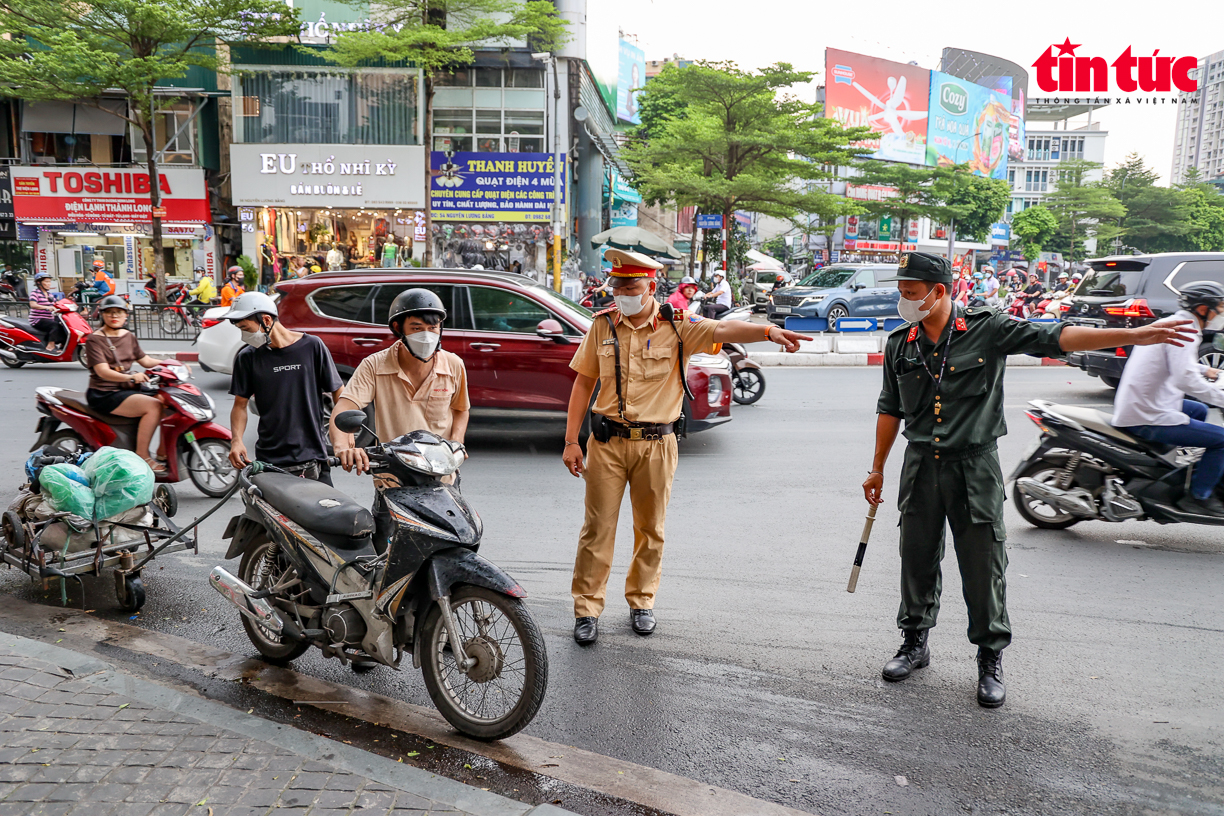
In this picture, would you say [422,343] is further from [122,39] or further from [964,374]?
[122,39]

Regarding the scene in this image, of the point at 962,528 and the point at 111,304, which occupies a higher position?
the point at 111,304

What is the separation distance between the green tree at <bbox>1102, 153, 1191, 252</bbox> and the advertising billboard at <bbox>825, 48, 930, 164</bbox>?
19.3 meters

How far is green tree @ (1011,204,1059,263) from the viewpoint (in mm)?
65500

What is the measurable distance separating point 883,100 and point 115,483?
195 feet

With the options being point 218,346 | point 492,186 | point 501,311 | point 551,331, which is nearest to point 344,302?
point 501,311

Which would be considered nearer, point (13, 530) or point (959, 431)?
point (959, 431)

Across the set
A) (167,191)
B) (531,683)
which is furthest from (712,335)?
(167,191)

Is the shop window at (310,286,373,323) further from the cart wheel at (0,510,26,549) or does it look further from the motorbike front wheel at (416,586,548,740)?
the motorbike front wheel at (416,586,548,740)

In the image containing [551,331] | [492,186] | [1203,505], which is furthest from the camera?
[492,186]

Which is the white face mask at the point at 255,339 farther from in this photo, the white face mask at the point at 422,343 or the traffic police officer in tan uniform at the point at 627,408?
the traffic police officer in tan uniform at the point at 627,408

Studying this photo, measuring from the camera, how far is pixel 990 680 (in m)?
3.68

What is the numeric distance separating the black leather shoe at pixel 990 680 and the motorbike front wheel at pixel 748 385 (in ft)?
26.0

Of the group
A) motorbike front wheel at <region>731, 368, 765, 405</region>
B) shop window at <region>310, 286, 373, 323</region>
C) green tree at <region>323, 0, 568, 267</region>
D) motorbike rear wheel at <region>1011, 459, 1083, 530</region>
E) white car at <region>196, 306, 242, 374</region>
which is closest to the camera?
motorbike rear wheel at <region>1011, 459, 1083, 530</region>

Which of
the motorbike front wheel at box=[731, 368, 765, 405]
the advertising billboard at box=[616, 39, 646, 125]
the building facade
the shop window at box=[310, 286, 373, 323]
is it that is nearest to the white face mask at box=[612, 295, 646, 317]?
the shop window at box=[310, 286, 373, 323]
